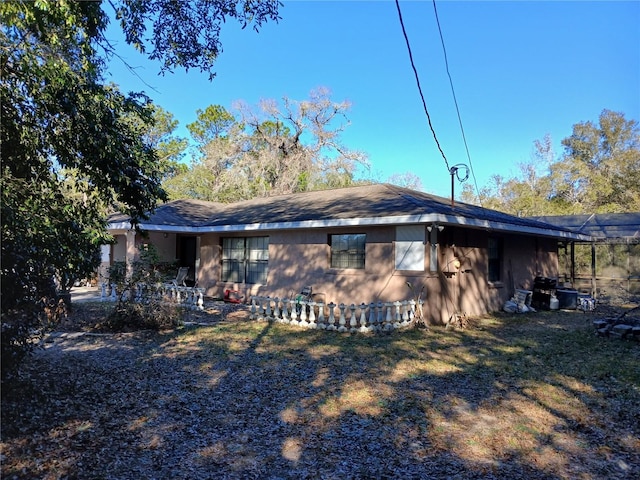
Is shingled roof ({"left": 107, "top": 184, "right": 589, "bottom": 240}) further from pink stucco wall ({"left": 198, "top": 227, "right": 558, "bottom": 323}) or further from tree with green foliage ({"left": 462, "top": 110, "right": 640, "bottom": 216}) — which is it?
tree with green foliage ({"left": 462, "top": 110, "right": 640, "bottom": 216})

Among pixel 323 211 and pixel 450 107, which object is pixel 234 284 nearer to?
pixel 323 211

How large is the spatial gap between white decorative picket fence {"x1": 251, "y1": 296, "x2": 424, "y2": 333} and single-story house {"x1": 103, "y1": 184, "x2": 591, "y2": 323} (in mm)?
623

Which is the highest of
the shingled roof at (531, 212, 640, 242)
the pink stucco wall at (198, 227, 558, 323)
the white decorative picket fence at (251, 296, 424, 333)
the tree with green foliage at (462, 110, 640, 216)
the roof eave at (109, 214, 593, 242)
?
the tree with green foliage at (462, 110, 640, 216)

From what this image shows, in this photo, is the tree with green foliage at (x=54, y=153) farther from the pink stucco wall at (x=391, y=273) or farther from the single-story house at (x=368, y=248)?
the pink stucco wall at (x=391, y=273)

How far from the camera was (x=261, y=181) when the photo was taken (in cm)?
3158

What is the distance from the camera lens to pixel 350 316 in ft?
33.4

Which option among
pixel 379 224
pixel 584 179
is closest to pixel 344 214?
pixel 379 224

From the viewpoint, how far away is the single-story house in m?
10.1

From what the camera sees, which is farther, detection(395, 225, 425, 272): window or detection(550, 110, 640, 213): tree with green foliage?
detection(550, 110, 640, 213): tree with green foliage

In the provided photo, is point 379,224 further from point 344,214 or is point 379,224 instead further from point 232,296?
point 232,296

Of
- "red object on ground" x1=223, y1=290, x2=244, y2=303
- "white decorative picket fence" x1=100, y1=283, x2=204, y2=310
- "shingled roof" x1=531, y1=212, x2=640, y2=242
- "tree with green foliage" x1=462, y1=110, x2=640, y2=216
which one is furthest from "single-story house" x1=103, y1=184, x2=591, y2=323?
"tree with green foliage" x1=462, y1=110, x2=640, y2=216

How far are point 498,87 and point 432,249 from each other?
684 cm

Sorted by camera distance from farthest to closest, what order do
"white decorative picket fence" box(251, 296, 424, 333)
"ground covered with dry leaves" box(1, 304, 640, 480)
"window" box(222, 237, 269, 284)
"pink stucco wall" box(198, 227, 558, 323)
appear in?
1. "window" box(222, 237, 269, 284)
2. "pink stucco wall" box(198, 227, 558, 323)
3. "white decorative picket fence" box(251, 296, 424, 333)
4. "ground covered with dry leaves" box(1, 304, 640, 480)

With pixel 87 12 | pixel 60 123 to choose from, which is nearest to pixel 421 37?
pixel 87 12
